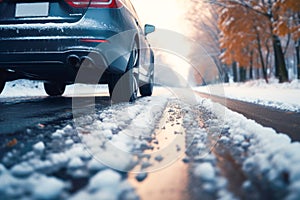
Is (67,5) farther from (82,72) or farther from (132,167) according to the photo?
(132,167)

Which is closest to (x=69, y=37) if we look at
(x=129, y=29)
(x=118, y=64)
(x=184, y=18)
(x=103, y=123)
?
(x=118, y=64)

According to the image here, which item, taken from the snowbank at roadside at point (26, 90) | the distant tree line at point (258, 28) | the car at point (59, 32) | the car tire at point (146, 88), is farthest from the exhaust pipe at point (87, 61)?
the distant tree line at point (258, 28)

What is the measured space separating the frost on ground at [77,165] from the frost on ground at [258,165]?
443 millimetres

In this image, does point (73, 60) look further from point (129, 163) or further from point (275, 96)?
point (275, 96)

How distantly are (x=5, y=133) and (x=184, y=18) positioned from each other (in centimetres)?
2803

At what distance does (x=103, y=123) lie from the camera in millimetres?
2391

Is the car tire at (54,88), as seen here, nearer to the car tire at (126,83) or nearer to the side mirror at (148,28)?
the side mirror at (148,28)

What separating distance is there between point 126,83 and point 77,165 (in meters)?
2.57

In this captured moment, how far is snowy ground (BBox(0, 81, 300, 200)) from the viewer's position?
1.05 m

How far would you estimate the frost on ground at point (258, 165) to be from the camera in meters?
1.05

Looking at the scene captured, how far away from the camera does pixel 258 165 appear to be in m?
1.33

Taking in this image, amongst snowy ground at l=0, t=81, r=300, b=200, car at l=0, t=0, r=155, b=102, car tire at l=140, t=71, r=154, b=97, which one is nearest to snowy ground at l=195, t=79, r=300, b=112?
car tire at l=140, t=71, r=154, b=97

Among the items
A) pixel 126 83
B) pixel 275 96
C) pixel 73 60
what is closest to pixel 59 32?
pixel 73 60

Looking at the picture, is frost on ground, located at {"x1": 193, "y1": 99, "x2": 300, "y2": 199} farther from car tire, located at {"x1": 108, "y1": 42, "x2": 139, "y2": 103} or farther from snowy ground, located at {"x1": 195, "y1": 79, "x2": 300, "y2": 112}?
snowy ground, located at {"x1": 195, "y1": 79, "x2": 300, "y2": 112}
